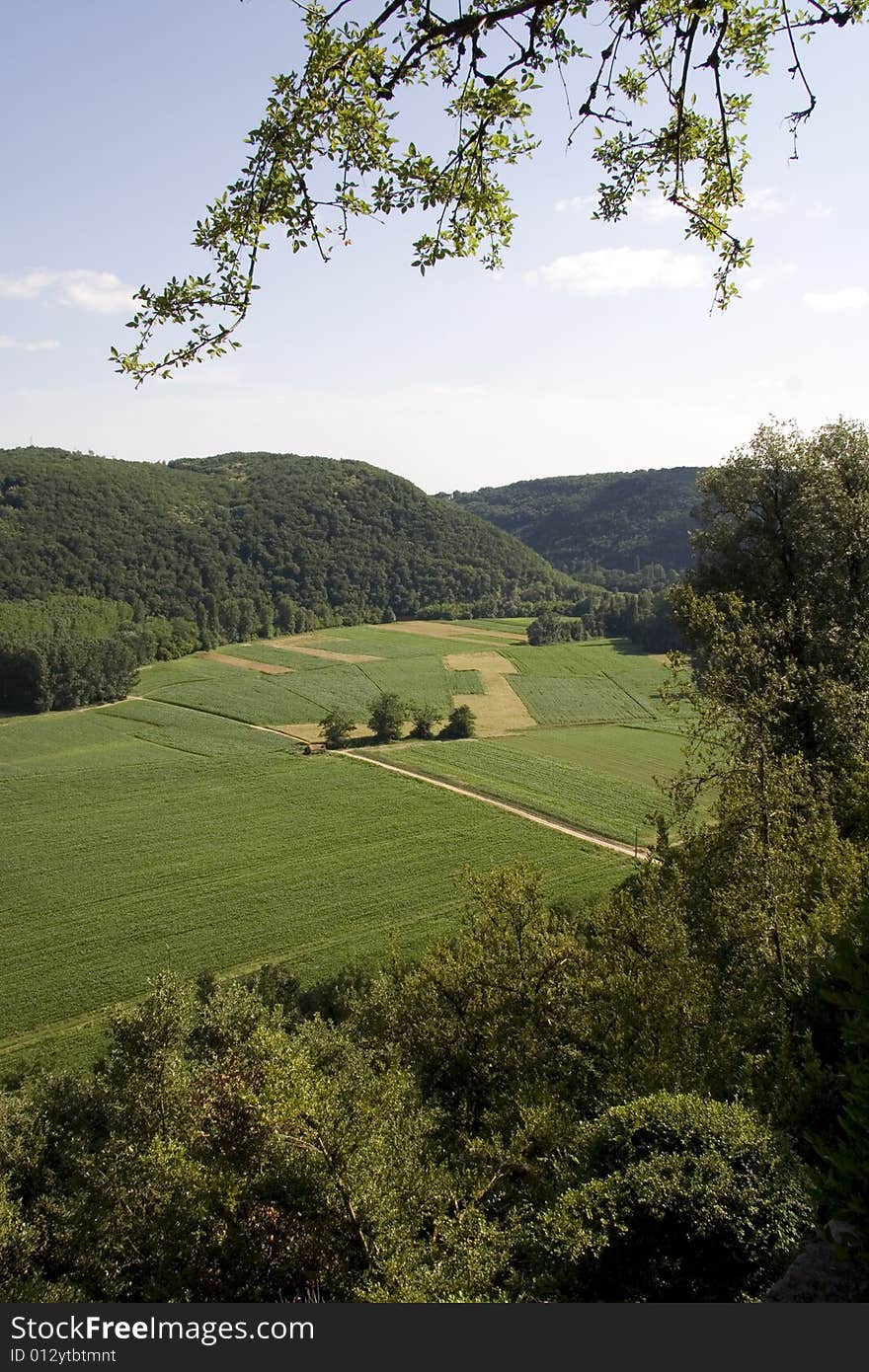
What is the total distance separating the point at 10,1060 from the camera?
28141mm

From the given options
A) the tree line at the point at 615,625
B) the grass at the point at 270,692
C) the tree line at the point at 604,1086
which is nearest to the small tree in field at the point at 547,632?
the tree line at the point at 615,625

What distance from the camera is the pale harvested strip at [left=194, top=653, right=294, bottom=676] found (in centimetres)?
10406

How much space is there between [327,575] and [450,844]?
378 ft

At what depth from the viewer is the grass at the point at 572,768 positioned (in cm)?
5481

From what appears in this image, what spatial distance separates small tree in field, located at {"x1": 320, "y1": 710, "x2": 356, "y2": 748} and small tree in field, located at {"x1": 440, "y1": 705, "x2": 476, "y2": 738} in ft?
29.4

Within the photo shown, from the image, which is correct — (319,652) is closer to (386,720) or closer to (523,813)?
(386,720)

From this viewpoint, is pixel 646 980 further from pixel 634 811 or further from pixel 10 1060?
pixel 634 811

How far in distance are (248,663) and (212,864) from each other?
210 feet

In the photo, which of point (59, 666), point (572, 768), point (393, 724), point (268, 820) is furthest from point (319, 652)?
point (268, 820)

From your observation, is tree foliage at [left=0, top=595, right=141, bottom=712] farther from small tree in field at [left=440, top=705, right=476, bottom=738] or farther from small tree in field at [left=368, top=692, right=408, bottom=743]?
small tree in field at [left=440, top=705, right=476, bottom=738]

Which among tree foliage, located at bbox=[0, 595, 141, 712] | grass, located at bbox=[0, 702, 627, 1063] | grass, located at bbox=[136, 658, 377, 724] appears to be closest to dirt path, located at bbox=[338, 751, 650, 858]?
grass, located at bbox=[0, 702, 627, 1063]

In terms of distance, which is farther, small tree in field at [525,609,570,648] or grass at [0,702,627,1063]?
small tree in field at [525,609,570,648]

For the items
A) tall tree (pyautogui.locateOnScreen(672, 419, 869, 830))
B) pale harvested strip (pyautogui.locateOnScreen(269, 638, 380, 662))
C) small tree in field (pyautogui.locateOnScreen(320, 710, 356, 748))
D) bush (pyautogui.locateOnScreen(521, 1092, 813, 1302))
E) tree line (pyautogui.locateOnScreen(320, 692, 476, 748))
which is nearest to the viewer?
bush (pyautogui.locateOnScreen(521, 1092, 813, 1302))

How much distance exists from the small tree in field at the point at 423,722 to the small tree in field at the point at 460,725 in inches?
56.2
